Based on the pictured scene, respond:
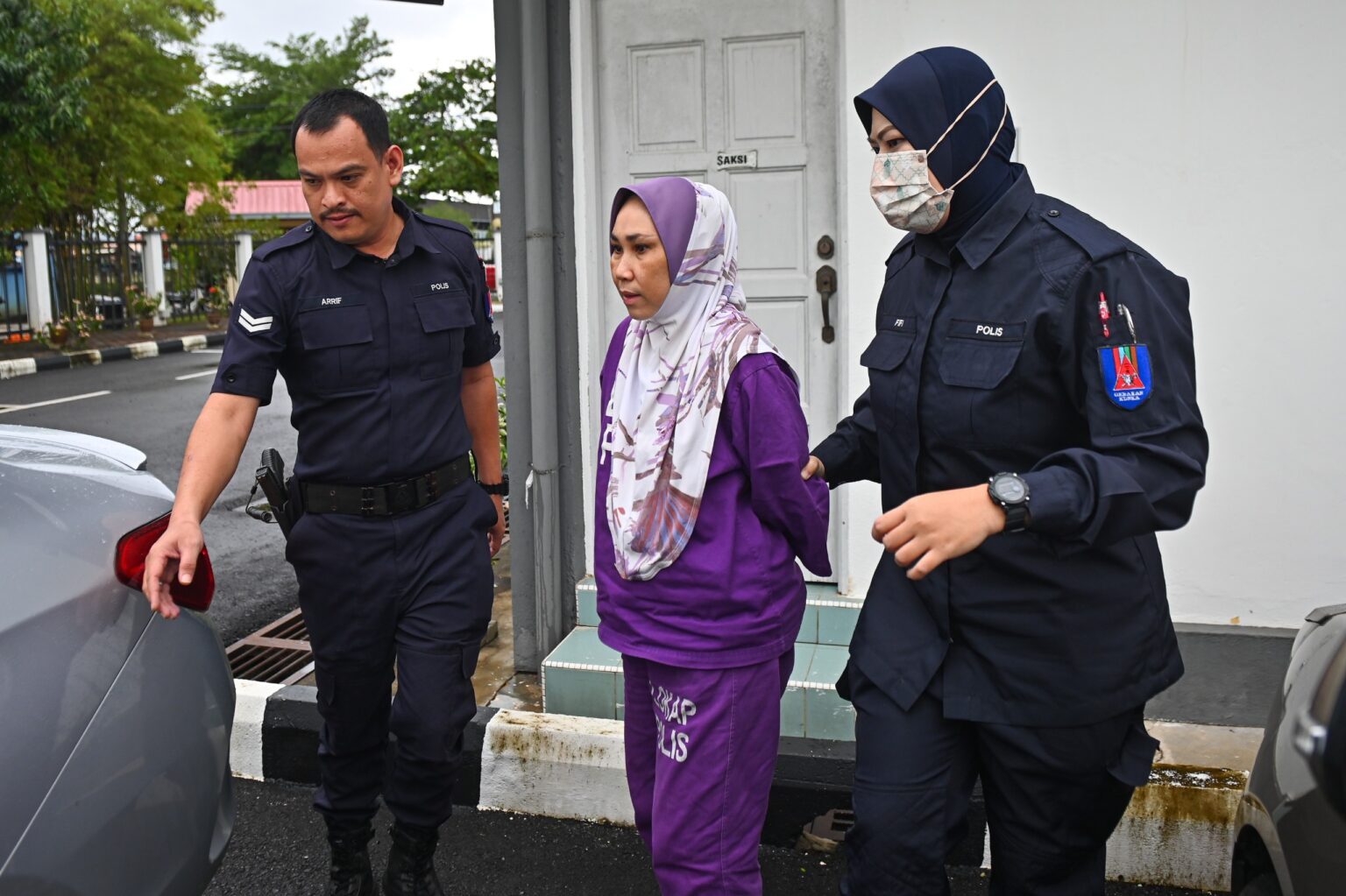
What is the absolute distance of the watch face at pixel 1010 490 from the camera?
1.86 metres

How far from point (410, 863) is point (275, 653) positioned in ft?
7.12

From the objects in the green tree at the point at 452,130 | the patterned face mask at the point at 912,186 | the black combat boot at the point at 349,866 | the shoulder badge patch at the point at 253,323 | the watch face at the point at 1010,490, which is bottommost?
the black combat boot at the point at 349,866

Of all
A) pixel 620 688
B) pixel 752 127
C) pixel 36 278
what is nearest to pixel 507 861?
pixel 620 688

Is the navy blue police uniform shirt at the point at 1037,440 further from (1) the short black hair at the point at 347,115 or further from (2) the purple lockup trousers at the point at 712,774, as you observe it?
(1) the short black hair at the point at 347,115

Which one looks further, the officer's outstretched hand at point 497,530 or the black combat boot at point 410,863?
the officer's outstretched hand at point 497,530

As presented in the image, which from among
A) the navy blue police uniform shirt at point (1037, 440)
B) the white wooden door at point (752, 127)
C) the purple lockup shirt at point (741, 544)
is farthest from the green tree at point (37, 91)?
the navy blue police uniform shirt at point (1037, 440)

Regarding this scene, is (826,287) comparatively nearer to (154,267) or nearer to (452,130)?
(452,130)

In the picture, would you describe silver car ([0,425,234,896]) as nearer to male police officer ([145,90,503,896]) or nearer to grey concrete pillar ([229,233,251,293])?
male police officer ([145,90,503,896])

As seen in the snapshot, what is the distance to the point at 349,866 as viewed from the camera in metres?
3.22

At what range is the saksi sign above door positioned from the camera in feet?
15.1

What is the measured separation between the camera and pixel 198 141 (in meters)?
25.0

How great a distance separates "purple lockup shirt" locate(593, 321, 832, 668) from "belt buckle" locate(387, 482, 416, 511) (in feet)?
2.55

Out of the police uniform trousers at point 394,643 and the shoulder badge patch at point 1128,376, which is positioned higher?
the shoulder badge patch at point 1128,376

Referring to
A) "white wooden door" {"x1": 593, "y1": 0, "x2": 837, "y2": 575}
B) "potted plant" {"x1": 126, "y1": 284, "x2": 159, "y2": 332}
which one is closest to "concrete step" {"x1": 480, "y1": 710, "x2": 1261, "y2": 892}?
"white wooden door" {"x1": 593, "y1": 0, "x2": 837, "y2": 575}
